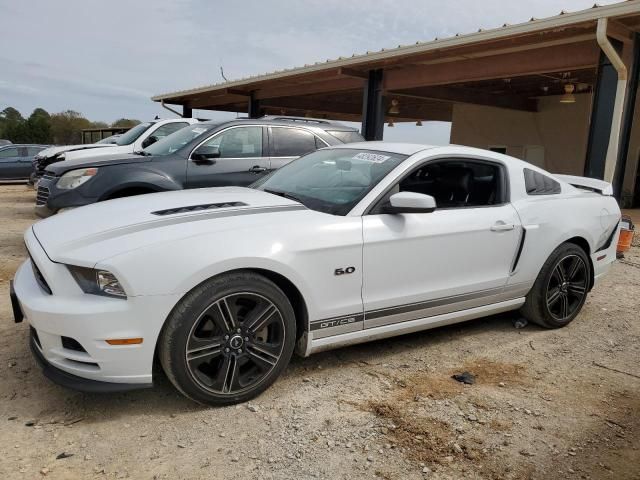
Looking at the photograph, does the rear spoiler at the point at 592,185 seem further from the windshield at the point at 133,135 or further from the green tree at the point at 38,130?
the green tree at the point at 38,130

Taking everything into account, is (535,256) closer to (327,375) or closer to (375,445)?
(327,375)

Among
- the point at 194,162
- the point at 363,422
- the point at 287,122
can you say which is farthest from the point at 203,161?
the point at 363,422

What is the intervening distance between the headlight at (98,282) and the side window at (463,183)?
2.24m

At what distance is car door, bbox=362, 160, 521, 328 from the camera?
3438mm

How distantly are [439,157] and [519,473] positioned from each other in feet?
7.32

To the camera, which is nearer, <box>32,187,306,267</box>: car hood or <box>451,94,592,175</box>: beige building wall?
<box>32,187,306,267</box>: car hood

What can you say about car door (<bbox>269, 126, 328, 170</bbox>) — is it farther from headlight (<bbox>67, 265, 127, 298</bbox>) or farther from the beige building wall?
the beige building wall

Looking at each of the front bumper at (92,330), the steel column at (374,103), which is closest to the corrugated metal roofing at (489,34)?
the steel column at (374,103)

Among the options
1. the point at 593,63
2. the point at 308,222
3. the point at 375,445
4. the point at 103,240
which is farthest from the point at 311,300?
the point at 593,63

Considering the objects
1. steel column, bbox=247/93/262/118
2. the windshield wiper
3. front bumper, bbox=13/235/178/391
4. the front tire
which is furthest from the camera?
steel column, bbox=247/93/262/118

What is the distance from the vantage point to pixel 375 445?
8.89ft

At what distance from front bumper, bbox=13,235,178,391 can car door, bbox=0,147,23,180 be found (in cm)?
1736

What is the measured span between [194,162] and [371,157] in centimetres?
314

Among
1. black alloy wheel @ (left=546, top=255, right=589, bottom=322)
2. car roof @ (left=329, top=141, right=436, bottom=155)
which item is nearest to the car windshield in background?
car roof @ (left=329, top=141, right=436, bottom=155)
